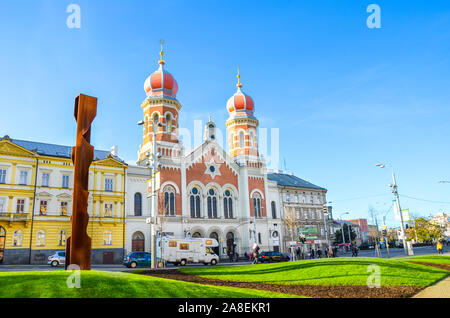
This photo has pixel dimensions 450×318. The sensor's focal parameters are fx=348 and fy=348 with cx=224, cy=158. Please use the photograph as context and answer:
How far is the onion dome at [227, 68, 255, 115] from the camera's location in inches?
2293

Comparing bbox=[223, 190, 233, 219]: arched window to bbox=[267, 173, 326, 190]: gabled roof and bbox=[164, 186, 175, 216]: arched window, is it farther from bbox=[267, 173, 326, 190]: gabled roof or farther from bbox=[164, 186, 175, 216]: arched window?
bbox=[267, 173, 326, 190]: gabled roof

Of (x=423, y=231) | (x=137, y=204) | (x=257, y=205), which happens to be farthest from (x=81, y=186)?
(x=423, y=231)

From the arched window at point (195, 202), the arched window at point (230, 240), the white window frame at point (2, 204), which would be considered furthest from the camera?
the arched window at point (230, 240)

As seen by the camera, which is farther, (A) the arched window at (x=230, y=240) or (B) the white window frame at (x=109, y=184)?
(A) the arched window at (x=230, y=240)

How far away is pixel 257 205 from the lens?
52844 millimetres

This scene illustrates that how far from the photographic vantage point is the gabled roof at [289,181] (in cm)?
5988

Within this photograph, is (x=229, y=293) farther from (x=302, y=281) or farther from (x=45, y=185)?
(x=45, y=185)

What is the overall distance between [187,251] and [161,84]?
83.3 feet

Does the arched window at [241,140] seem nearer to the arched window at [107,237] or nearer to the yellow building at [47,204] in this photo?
the yellow building at [47,204]

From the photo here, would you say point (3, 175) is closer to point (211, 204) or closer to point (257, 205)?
point (211, 204)

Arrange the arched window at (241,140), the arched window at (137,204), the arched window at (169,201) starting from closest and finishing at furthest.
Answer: the arched window at (137,204) < the arched window at (169,201) < the arched window at (241,140)

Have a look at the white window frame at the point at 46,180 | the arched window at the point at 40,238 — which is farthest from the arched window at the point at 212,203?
the arched window at the point at 40,238

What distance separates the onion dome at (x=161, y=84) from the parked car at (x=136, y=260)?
26.8 m

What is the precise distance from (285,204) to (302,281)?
4289cm
